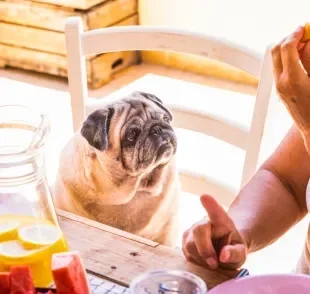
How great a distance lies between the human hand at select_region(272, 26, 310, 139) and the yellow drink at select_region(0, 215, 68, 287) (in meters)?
0.37

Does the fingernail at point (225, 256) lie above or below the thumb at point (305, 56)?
below

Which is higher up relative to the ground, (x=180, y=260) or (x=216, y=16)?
(x=180, y=260)

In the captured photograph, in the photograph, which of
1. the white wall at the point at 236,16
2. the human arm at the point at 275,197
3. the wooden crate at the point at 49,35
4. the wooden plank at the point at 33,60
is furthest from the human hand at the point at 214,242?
the wooden plank at the point at 33,60

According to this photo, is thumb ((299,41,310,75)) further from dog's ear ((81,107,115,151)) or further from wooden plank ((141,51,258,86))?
wooden plank ((141,51,258,86))

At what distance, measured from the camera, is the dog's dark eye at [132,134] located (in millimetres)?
1093

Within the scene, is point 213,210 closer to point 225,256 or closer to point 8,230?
point 225,256

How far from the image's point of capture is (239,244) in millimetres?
794

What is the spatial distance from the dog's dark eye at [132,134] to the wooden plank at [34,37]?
1.98m

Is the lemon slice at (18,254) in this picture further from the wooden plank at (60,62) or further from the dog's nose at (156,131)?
the wooden plank at (60,62)

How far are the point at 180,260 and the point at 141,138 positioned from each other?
38cm

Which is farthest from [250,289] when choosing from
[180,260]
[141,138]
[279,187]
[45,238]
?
[141,138]

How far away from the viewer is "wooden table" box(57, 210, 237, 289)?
74cm

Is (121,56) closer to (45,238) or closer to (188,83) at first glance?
(188,83)

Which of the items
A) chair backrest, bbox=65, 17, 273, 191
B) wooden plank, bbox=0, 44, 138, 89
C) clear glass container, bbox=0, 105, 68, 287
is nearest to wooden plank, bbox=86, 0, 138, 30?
wooden plank, bbox=0, 44, 138, 89
